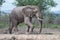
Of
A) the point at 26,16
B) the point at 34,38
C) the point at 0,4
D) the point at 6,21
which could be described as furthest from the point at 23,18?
the point at 6,21

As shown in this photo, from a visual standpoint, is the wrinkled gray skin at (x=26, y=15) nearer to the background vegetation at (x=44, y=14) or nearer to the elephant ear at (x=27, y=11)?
the elephant ear at (x=27, y=11)

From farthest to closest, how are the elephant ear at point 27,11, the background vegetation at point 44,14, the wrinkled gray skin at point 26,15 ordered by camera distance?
the background vegetation at point 44,14 → the elephant ear at point 27,11 → the wrinkled gray skin at point 26,15

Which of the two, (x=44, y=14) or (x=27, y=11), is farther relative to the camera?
(x=44, y=14)

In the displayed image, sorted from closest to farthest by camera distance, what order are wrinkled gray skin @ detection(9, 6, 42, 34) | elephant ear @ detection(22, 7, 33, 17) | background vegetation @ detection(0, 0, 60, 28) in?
1. wrinkled gray skin @ detection(9, 6, 42, 34)
2. elephant ear @ detection(22, 7, 33, 17)
3. background vegetation @ detection(0, 0, 60, 28)

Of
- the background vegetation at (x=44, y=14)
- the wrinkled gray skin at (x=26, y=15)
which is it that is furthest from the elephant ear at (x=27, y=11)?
the background vegetation at (x=44, y=14)

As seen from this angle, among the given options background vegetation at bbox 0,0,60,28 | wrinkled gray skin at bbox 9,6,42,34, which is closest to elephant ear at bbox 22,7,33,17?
wrinkled gray skin at bbox 9,6,42,34

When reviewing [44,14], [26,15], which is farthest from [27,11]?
[44,14]

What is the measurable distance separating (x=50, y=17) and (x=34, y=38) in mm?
→ 22132

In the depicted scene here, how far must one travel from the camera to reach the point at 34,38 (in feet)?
52.4

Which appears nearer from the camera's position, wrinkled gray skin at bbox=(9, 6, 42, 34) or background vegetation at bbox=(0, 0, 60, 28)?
wrinkled gray skin at bbox=(9, 6, 42, 34)

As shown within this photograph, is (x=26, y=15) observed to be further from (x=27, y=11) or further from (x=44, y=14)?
(x=44, y=14)

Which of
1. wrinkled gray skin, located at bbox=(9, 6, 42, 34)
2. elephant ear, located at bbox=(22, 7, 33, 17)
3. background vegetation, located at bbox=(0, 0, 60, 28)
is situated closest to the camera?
wrinkled gray skin, located at bbox=(9, 6, 42, 34)

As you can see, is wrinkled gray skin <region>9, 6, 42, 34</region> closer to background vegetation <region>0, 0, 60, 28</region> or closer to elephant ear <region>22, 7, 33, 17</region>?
elephant ear <region>22, 7, 33, 17</region>

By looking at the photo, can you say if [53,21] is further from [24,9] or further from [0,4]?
[24,9]
